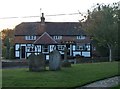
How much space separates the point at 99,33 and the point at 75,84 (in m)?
34.7

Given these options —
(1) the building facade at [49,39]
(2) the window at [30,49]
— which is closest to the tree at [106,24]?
(1) the building facade at [49,39]

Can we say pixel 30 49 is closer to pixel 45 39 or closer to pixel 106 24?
pixel 45 39

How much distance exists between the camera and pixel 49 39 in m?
71.0

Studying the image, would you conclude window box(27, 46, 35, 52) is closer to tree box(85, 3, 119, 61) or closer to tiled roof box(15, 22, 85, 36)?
tiled roof box(15, 22, 85, 36)

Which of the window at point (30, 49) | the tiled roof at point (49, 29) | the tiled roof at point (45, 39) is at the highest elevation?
the tiled roof at point (49, 29)

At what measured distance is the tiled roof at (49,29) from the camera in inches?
2864

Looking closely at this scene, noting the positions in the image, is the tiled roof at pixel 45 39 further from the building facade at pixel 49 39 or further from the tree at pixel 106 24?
the tree at pixel 106 24

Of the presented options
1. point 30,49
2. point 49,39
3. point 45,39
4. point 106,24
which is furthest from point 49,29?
point 106,24

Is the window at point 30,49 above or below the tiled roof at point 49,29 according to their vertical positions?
below

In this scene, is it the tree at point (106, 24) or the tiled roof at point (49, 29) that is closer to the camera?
the tree at point (106, 24)

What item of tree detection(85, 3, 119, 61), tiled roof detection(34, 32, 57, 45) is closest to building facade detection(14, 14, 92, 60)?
tiled roof detection(34, 32, 57, 45)

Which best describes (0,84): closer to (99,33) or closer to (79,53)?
(99,33)

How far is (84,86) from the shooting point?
15.9m

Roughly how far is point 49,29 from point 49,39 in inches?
142
